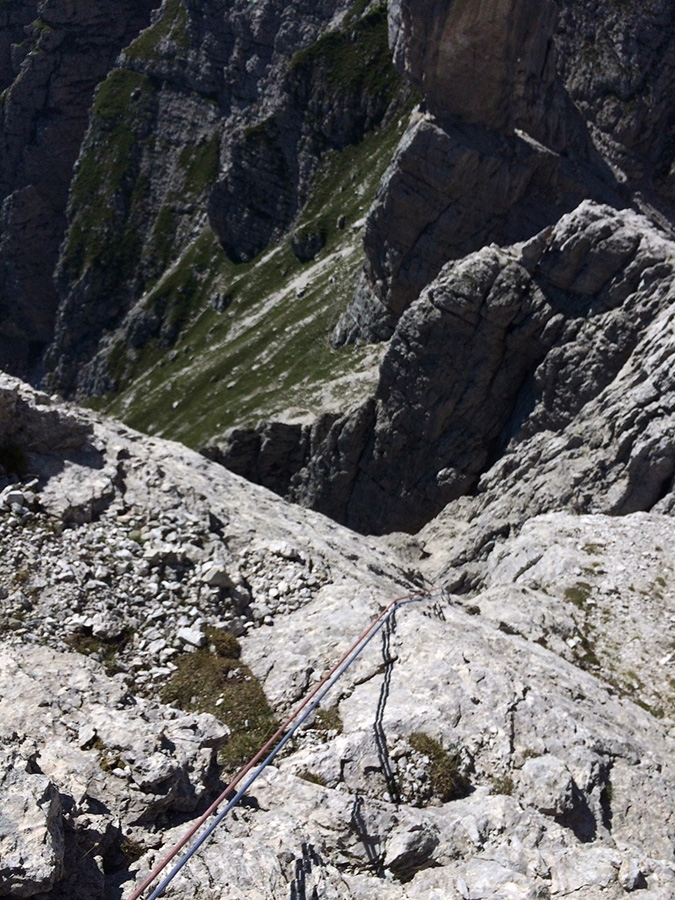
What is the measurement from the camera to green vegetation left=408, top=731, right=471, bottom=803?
16.2 metres

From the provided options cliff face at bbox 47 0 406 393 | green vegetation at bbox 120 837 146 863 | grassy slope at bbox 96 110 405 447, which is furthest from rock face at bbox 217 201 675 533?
cliff face at bbox 47 0 406 393

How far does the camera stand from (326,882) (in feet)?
42.4

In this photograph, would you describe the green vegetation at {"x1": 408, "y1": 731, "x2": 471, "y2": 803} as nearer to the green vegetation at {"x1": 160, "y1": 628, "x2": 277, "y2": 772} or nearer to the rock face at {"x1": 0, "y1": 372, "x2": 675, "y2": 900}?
the rock face at {"x1": 0, "y1": 372, "x2": 675, "y2": 900}

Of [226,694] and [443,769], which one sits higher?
[226,694]

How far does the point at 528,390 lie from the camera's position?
63312mm

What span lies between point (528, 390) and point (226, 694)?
5005cm

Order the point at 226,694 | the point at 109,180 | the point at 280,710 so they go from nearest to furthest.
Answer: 1. the point at 280,710
2. the point at 226,694
3. the point at 109,180

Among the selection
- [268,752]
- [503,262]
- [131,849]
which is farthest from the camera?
[503,262]

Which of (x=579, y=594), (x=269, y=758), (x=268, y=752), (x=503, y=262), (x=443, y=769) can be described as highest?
(x=269, y=758)

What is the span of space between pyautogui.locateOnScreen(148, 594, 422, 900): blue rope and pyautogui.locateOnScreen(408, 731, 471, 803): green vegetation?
7.46 feet

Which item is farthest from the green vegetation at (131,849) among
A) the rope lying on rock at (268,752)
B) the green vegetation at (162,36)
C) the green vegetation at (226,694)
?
the green vegetation at (162,36)

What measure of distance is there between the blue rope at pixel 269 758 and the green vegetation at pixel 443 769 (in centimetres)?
228

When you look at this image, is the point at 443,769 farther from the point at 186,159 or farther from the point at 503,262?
the point at 186,159

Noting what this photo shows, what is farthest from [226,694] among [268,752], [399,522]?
[399,522]
